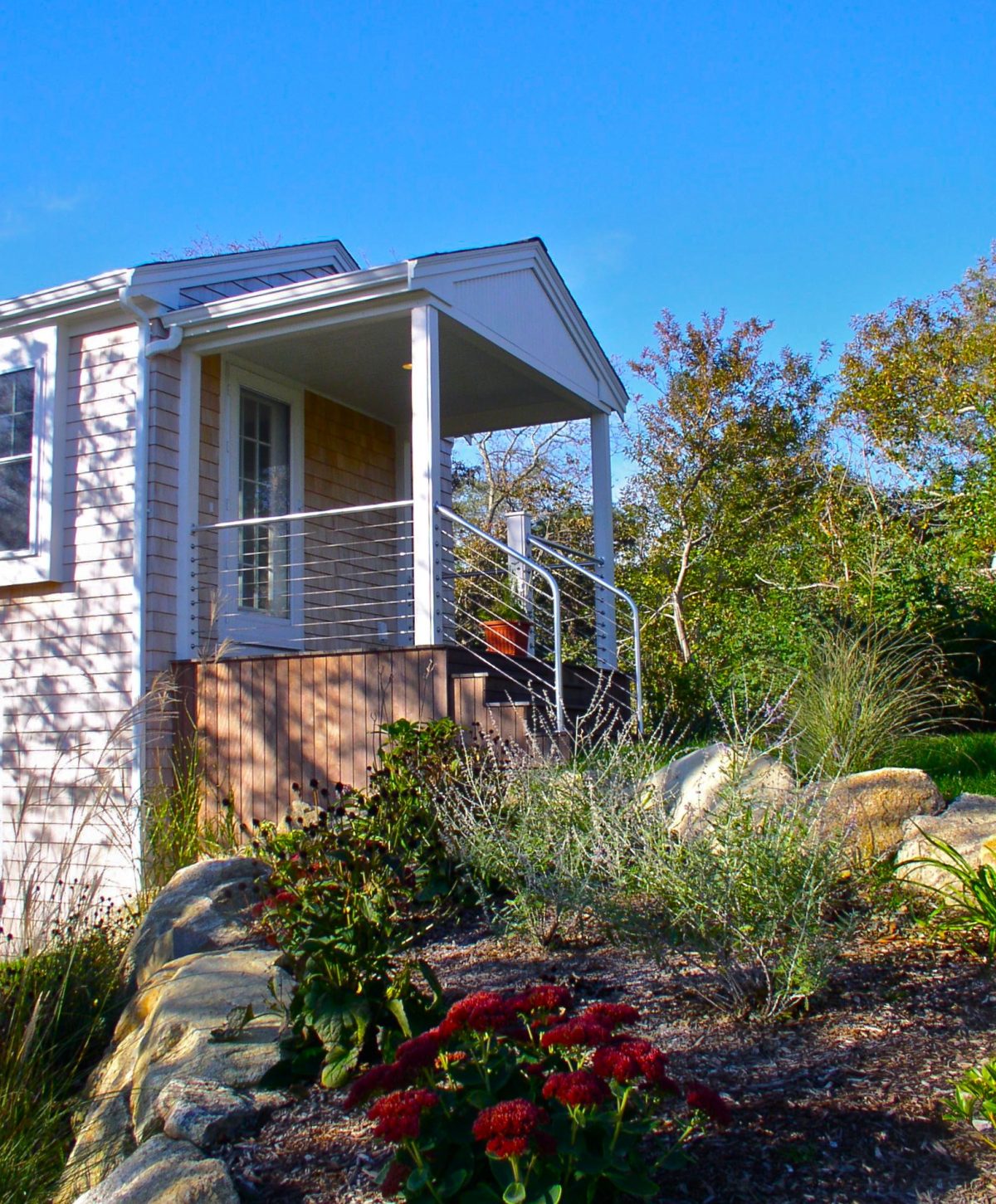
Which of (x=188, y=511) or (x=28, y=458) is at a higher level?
(x=28, y=458)

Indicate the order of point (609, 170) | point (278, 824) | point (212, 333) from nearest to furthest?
1. point (278, 824)
2. point (212, 333)
3. point (609, 170)

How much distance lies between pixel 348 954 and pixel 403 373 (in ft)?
21.3

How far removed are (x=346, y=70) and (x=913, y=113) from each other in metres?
5.23

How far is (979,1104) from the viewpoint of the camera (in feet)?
8.35

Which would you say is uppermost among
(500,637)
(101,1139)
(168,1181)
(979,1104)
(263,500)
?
(263,500)

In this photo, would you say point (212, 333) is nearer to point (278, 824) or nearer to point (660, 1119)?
point (278, 824)

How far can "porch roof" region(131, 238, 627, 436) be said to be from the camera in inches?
293

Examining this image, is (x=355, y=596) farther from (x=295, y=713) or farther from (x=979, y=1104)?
(x=979, y=1104)

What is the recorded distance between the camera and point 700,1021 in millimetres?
3191

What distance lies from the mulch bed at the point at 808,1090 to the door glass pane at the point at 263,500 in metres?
5.33

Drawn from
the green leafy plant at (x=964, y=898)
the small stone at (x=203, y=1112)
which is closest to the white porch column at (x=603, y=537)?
the green leafy plant at (x=964, y=898)

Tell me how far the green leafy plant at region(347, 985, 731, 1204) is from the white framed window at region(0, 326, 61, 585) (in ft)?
20.8

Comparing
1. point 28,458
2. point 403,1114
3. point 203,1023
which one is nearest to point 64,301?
point 28,458

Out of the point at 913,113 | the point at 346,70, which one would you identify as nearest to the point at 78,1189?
the point at 346,70
